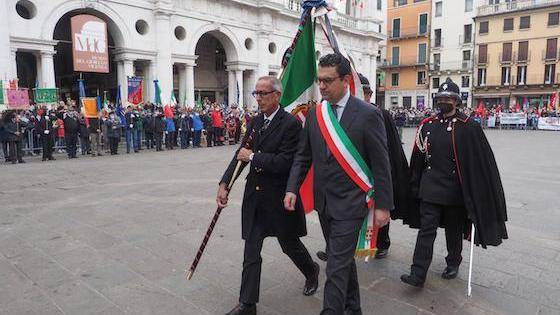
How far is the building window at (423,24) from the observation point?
172ft

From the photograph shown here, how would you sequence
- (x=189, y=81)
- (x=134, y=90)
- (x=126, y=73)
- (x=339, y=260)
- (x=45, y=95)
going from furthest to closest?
(x=189, y=81)
(x=126, y=73)
(x=134, y=90)
(x=45, y=95)
(x=339, y=260)

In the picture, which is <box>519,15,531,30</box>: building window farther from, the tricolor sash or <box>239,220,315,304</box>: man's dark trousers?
<box>239,220,315,304</box>: man's dark trousers

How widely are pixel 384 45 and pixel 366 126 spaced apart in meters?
55.7

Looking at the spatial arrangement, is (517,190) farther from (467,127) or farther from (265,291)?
(265,291)

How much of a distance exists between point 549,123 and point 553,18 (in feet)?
60.1

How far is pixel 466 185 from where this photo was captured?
13.0 feet

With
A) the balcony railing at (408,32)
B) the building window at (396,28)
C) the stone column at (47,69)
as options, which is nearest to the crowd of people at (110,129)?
the stone column at (47,69)

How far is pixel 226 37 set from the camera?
25.7m

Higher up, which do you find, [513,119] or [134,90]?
[134,90]

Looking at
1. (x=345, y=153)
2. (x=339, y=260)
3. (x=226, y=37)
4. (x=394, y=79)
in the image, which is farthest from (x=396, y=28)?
(x=339, y=260)

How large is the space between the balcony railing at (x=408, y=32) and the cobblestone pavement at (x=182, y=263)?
48.4m

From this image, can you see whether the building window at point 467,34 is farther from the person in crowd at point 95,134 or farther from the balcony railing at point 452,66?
the person in crowd at point 95,134

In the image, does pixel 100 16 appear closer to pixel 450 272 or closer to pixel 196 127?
pixel 196 127

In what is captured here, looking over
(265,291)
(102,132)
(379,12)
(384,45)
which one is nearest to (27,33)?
(102,132)
